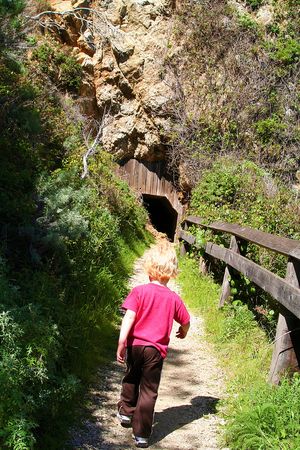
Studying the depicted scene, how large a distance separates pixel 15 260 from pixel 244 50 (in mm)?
15176

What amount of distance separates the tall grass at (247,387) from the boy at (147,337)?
66 centimetres

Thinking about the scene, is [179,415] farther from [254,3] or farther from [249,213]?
[254,3]

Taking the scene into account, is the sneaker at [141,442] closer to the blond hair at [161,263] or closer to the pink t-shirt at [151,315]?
the pink t-shirt at [151,315]

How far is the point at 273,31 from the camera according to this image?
58.1 feet

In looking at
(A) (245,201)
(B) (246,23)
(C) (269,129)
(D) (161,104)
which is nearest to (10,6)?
(A) (245,201)

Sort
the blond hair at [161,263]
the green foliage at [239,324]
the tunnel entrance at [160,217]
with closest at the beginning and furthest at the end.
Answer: the blond hair at [161,263]
the green foliage at [239,324]
the tunnel entrance at [160,217]

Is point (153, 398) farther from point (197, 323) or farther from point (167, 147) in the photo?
point (167, 147)

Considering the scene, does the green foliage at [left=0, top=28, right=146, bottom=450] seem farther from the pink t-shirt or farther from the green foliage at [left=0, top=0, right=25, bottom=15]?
the green foliage at [left=0, top=0, right=25, bottom=15]

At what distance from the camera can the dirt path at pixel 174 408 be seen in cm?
353

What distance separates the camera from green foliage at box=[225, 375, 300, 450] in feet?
9.74

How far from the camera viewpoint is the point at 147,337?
3.45 m

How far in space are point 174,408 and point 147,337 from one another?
1119mm

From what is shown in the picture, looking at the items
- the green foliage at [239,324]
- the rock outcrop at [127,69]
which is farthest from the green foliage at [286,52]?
the green foliage at [239,324]

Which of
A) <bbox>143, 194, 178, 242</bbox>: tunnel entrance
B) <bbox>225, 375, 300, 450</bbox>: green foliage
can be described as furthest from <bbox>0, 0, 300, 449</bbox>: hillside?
<bbox>143, 194, 178, 242</bbox>: tunnel entrance
